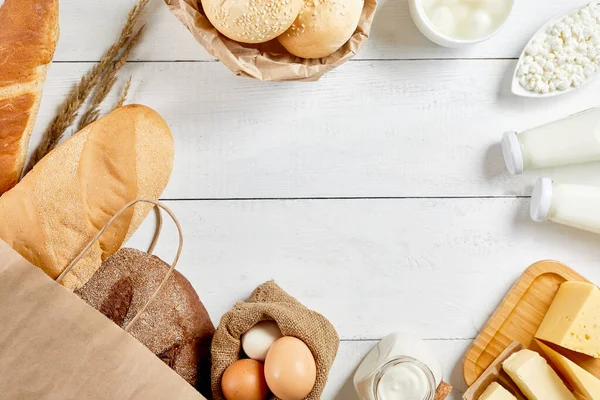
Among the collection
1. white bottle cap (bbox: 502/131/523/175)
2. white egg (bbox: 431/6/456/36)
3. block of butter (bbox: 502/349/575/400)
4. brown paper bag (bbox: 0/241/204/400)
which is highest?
white egg (bbox: 431/6/456/36)

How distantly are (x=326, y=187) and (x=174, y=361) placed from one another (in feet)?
1.27

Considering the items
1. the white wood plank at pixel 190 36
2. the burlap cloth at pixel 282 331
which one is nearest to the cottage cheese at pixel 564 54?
the white wood plank at pixel 190 36

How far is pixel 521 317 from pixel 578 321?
0.33ft

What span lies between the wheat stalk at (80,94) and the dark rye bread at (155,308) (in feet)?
0.72

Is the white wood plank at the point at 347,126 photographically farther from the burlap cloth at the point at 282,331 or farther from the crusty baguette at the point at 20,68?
the burlap cloth at the point at 282,331

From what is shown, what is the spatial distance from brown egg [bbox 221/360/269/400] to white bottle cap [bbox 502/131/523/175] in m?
0.53

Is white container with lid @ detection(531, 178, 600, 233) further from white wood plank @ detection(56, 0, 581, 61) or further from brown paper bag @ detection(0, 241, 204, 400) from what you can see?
brown paper bag @ detection(0, 241, 204, 400)

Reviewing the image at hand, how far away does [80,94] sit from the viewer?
3.21ft

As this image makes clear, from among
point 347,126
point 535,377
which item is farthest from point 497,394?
point 347,126

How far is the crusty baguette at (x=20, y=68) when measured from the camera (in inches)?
34.2

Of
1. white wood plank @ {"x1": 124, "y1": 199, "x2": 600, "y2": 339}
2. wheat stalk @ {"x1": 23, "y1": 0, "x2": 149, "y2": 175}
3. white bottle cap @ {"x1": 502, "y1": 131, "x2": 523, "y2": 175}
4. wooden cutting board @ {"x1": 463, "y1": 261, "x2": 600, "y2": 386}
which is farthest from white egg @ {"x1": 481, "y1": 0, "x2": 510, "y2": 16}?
wheat stalk @ {"x1": 23, "y1": 0, "x2": 149, "y2": 175}

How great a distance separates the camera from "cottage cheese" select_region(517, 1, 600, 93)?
995 mm

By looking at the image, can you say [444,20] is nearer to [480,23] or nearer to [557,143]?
[480,23]

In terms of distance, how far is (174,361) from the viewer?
36.2 inches
